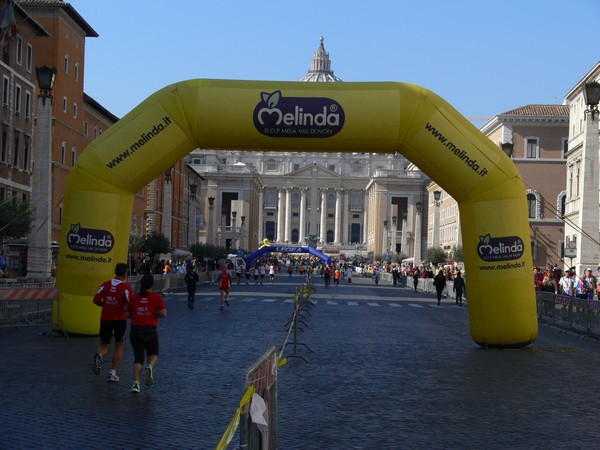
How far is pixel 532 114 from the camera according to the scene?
80500 millimetres

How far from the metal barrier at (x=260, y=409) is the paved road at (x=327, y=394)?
1.40m

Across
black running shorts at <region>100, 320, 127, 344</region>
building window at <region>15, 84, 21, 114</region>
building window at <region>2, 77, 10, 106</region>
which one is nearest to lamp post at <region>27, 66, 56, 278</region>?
black running shorts at <region>100, 320, 127, 344</region>

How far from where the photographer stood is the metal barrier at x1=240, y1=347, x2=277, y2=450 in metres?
6.26

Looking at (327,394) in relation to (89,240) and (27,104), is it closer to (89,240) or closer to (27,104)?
(89,240)

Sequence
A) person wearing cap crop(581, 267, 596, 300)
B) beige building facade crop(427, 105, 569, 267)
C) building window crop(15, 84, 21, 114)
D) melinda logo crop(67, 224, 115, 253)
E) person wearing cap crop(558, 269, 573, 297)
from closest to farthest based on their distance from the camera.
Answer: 1. melinda logo crop(67, 224, 115, 253)
2. person wearing cap crop(581, 267, 596, 300)
3. person wearing cap crop(558, 269, 573, 297)
4. building window crop(15, 84, 21, 114)
5. beige building facade crop(427, 105, 569, 267)

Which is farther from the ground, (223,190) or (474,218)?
(223,190)

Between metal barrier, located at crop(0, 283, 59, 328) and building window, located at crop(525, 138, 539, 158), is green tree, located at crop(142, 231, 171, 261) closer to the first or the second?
building window, located at crop(525, 138, 539, 158)

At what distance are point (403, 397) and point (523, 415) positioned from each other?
5.58ft

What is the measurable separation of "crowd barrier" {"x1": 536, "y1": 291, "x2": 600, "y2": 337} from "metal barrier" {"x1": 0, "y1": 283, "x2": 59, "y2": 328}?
12.1 metres

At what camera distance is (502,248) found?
1917cm

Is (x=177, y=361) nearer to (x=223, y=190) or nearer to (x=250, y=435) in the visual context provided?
(x=250, y=435)

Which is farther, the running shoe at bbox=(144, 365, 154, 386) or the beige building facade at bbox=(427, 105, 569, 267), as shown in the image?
the beige building facade at bbox=(427, 105, 569, 267)

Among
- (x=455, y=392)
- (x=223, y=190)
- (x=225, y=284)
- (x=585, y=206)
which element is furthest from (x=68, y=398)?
(x=223, y=190)

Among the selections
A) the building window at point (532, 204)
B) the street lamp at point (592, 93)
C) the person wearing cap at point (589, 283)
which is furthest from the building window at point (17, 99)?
the building window at point (532, 204)
